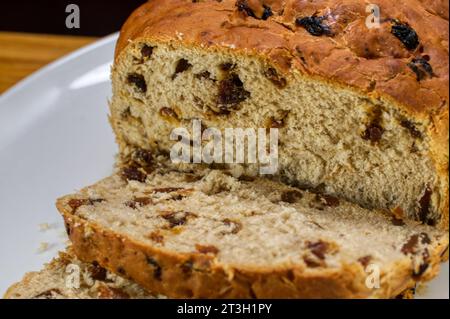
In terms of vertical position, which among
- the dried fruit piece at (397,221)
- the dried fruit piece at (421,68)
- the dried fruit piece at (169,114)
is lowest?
the dried fruit piece at (397,221)

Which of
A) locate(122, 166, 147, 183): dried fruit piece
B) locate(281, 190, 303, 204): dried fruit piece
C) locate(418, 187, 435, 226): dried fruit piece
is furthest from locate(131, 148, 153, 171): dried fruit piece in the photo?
locate(418, 187, 435, 226): dried fruit piece

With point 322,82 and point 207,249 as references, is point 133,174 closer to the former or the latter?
point 207,249

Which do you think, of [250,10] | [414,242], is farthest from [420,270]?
[250,10]

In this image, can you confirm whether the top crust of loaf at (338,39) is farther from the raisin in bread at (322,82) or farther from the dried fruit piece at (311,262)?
the dried fruit piece at (311,262)

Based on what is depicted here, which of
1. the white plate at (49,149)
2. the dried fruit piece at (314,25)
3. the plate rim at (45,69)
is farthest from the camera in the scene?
the plate rim at (45,69)

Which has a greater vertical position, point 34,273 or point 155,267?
point 155,267

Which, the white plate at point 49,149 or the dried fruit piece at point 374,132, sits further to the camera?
the white plate at point 49,149

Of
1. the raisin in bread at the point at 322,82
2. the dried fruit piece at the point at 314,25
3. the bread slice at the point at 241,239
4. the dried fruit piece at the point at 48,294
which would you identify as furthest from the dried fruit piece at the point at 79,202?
the dried fruit piece at the point at 314,25

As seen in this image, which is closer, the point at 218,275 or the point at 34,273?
the point at 218,275
